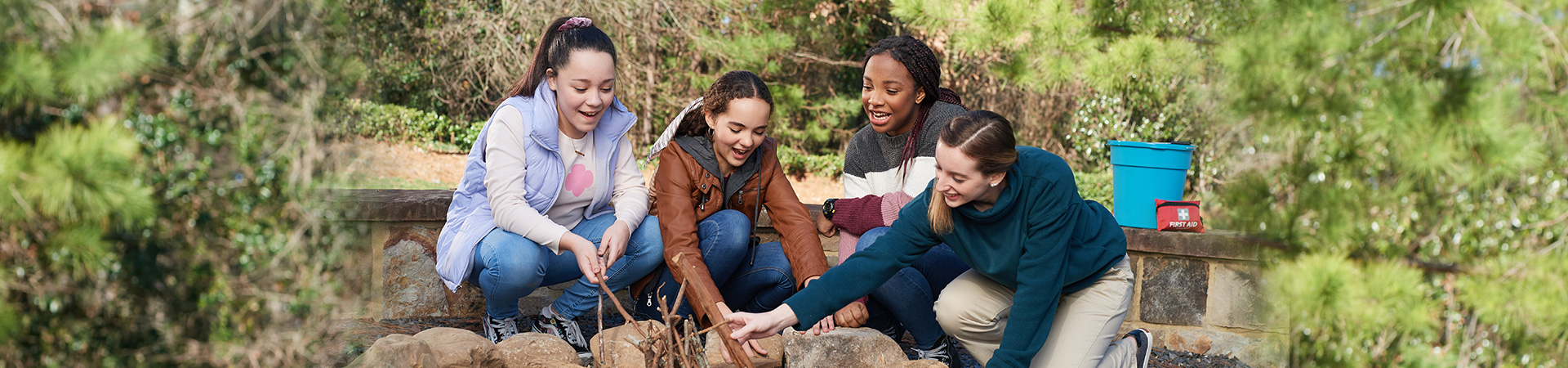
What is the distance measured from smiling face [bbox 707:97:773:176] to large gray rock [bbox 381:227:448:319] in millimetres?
1056

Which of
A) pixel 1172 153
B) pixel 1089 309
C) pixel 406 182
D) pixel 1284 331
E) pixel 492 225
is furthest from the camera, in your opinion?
pixel 406 182

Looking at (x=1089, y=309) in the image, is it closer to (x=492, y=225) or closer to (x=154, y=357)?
(x=492, y=225)

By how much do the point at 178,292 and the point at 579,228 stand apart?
1.43 m

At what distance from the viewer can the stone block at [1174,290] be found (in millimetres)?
2951

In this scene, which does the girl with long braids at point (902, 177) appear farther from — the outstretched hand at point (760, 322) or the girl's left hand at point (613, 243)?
the girl's left hand at point (613, 243)

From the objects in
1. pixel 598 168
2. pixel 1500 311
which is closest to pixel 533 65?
pixel 598 168

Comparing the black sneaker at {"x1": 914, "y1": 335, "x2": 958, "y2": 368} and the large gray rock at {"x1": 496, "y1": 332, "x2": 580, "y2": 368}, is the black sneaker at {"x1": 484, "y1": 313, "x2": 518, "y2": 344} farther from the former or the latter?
the black sneaker at {"x1": 914, "y1": 335, "x2": 958, "y2": 368}

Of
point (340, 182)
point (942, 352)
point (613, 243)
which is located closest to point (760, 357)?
point (613, 243)

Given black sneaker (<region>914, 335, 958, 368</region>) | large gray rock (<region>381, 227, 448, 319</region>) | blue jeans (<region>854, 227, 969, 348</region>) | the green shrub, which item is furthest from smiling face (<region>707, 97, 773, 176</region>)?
the green shrub

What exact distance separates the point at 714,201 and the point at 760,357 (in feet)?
1.69

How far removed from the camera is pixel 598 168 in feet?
8.74

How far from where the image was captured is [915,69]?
2711mm


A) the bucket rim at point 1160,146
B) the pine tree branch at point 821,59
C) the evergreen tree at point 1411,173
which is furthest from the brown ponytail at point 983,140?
the pine tree branch at point 821,59

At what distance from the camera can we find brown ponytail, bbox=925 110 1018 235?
80.9 inches
